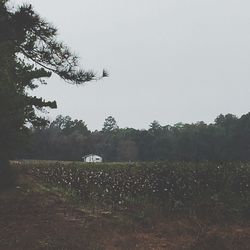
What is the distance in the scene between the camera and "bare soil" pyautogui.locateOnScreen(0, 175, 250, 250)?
10852mm

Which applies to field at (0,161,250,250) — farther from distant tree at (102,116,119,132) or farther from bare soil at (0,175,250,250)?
distant tree at (102,116,119,132)

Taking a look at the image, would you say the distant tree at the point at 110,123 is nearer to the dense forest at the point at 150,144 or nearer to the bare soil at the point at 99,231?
the dense forest at the point at 150,144

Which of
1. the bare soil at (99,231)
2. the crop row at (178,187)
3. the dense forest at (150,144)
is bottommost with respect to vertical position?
the bare soil at (99,231)

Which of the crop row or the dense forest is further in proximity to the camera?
the dense forest

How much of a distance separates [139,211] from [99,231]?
6.68ft

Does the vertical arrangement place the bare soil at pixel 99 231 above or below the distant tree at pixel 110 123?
below

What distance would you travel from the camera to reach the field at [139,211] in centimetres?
1127

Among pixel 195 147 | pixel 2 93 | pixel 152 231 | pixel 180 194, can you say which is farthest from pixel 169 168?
pixel 195 147

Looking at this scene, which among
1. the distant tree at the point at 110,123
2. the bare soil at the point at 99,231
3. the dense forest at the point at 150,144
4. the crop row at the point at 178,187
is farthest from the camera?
the distant tree at the point at 110,123

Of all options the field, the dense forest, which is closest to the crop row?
the field

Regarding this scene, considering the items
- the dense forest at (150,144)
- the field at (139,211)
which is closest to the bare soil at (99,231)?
the field at (139,211)

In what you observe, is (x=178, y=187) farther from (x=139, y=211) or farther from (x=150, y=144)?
(x=150, y=144)

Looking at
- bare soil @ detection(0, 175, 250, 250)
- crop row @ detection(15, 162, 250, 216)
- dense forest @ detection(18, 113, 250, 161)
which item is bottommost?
bare soil @ detection(0, 175, 250, 250)

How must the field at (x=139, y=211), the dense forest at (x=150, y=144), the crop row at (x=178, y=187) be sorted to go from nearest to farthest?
the field at (x=139, y=211) < the crop row at (x=178, y=187) < the dense forest at (x=150, y=144)
